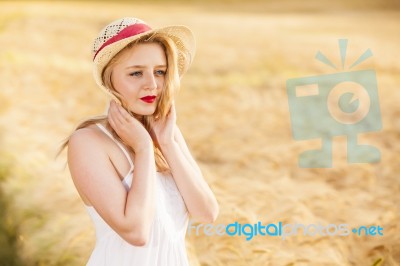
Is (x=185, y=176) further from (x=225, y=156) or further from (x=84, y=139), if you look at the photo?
(x=225, y=156)

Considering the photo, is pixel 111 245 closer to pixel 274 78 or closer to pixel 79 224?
pixel 79 224

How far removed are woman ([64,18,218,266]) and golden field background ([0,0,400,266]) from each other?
92cm

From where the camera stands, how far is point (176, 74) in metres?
2.10

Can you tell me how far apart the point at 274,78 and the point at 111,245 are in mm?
6251

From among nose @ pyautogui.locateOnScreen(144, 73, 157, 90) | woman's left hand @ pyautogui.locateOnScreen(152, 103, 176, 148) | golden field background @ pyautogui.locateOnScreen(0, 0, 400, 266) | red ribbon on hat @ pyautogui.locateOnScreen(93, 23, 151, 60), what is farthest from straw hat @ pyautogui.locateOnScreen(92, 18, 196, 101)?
golden field background @ pyautogui.locateOnScreen(0, 0, 400, 266)

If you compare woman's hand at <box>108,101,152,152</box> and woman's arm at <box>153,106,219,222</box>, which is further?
woman's arm at <box>153,106,219,222</box>

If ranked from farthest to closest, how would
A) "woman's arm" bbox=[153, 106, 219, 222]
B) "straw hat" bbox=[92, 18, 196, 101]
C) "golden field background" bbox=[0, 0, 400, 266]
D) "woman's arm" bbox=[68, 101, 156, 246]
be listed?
"golden field background" bbox=[0, 0, 400, 266], "woman's arm" bbox=[153, 106, 219, 222], "straw hat" bbox=[92, 18, 196, 101], "woman's arm" bbox=[68, 101, 156, 246]

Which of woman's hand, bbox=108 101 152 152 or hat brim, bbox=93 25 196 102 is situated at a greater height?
hat brim, bbox=93 25 196 102

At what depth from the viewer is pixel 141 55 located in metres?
2.05

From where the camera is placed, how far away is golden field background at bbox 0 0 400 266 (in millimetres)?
3283

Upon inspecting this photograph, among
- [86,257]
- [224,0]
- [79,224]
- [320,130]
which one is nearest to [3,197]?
[79,224]

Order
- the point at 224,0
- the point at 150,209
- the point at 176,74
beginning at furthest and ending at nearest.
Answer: the point at 224,0 → the point at 176,74 → the point at 150,209

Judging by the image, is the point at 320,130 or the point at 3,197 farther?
the point at 320,130

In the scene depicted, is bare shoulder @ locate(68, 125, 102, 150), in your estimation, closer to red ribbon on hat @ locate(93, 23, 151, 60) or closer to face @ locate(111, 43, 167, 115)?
face @ locate(111, 43, 167, 115)
